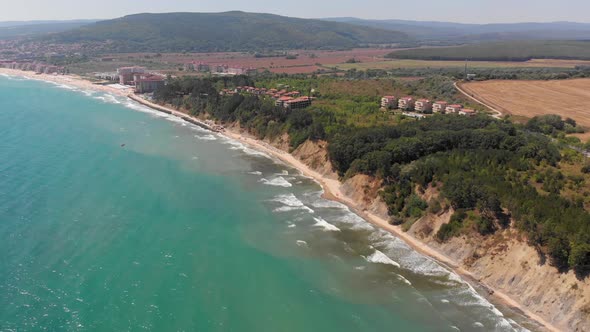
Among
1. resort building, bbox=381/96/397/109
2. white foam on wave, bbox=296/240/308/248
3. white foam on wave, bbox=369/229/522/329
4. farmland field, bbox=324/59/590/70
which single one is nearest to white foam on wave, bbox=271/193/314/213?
white foam on wave, bbox=296/240/308/248

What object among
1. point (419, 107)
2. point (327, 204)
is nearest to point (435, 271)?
point (327, 204)

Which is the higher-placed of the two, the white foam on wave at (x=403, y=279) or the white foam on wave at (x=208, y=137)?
the white foam on wave at (x=208, y=137)

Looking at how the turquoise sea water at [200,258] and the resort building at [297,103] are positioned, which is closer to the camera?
the turquoise sea water at [200,258]

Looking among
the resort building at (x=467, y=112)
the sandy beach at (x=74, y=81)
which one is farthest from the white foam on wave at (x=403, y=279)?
the sandy beach at (x=74, y=81)

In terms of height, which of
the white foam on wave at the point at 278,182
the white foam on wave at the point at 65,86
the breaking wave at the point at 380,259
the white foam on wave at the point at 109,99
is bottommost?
the breaking wave at the point at 380,259

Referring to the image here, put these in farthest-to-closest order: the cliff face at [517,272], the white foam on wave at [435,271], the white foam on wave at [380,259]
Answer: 1. the white foam on wave at [380,259]
2. the white foam on wave at [435,271]
3. the cliff face at [517,272]

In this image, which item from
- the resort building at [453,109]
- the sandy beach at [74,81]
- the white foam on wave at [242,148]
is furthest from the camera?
the sandy beach at [74,81]

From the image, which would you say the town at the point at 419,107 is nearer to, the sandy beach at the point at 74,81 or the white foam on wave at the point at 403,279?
the white foam on wave at the point at 403,279

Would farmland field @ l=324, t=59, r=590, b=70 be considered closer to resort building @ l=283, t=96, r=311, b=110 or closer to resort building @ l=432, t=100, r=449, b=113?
resort building @ l=283, t=96, r=311, b=110
